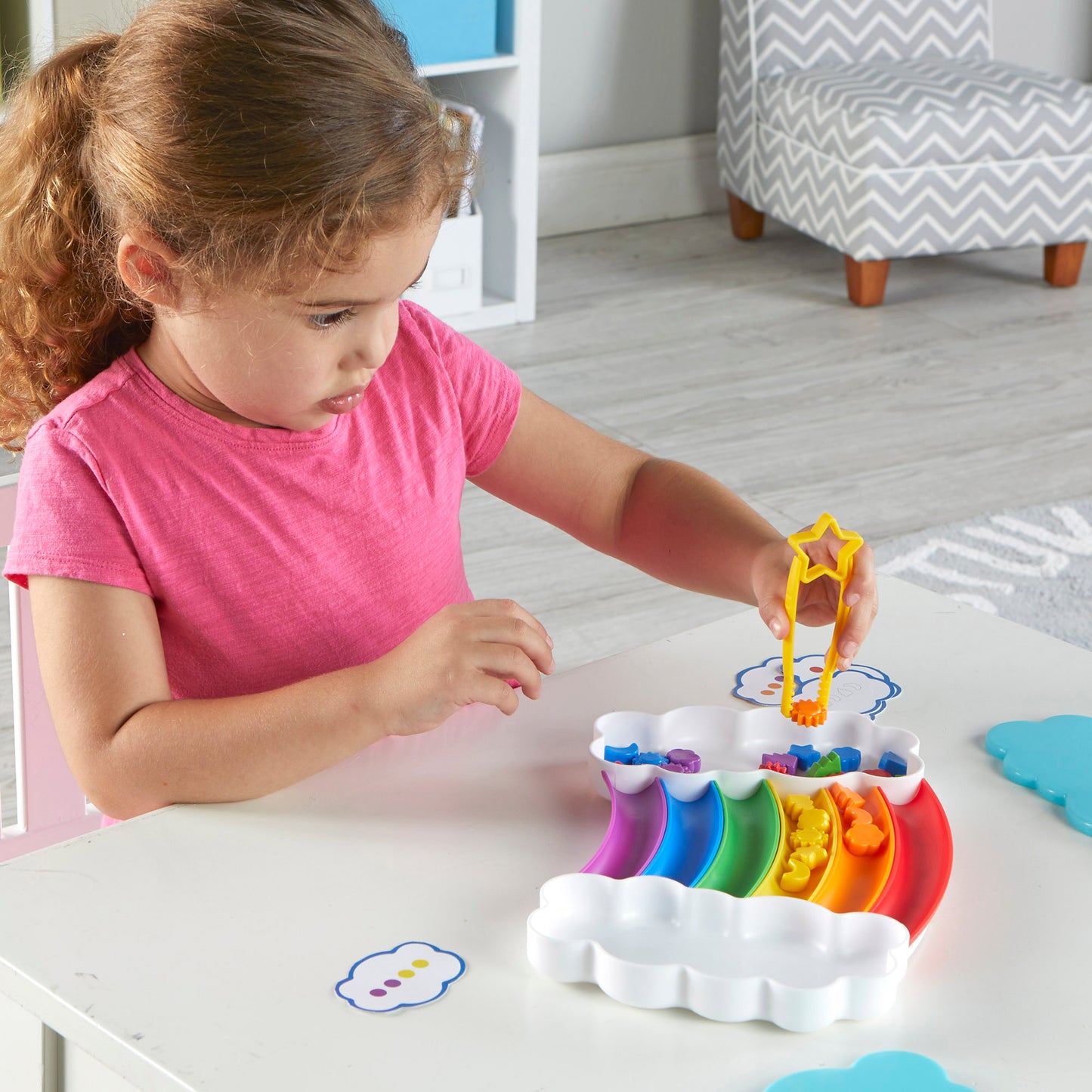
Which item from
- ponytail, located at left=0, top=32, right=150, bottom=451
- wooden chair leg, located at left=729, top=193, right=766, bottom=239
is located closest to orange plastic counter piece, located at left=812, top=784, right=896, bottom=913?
ponytail, located at left=0, top=32, right=150, bottom=451

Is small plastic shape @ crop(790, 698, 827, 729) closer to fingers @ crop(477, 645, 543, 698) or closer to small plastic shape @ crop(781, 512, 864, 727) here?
small plastic shape @ crop(781, 512, 864, 727)

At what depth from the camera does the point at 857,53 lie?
3.05 m

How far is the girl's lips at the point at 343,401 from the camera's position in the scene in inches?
31.4

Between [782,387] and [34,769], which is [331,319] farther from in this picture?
[782,387]

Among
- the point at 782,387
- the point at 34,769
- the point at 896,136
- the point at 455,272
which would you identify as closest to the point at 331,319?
the point at 34,769

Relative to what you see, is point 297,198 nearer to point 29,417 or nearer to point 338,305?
point 338,305

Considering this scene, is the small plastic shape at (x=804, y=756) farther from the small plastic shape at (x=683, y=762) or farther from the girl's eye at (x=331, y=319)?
the girl's eye at (x=331, y=319)

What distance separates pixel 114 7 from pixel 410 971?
6.26 feet

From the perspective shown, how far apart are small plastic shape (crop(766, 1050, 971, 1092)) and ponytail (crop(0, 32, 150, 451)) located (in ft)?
1.68

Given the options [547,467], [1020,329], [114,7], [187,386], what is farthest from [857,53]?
[187,386]

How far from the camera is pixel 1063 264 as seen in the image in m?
3.01

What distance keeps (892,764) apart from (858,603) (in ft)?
0.31

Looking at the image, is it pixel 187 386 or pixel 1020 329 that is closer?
pixel 187 386

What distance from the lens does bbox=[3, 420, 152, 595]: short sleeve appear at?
764mm
